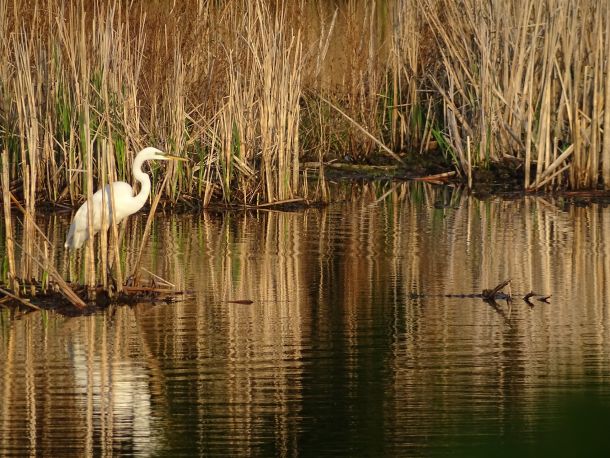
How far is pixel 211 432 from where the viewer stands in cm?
603

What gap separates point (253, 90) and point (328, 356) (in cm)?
697

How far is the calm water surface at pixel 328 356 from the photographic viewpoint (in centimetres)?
597

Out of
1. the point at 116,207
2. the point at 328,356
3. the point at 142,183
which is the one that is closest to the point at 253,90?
the point at 142,183

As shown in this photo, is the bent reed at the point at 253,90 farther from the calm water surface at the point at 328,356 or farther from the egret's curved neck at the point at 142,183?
the calm water surface at the point at 328,356

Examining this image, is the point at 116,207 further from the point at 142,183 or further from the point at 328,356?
the point at 328,356

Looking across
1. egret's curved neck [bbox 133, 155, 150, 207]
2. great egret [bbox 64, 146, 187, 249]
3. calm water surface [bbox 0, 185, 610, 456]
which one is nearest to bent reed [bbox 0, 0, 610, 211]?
egret's curved neck [bbox 133, 155, 150, 207]

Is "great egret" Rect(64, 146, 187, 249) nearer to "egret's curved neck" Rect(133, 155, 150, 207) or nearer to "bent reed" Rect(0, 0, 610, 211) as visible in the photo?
"egret's curved neck" Rect(133, 155, 150, 207)

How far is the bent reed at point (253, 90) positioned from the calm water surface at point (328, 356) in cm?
216

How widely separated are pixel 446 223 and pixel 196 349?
242 inches

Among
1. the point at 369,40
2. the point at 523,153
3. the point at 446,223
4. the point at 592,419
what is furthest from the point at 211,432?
the point at 369,40

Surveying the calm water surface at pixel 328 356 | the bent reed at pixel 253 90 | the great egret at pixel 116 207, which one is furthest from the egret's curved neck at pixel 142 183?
the bent reed at pixel 253 90

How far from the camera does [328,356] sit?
7.54m

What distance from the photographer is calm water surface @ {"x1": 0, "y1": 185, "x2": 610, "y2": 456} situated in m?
5.97

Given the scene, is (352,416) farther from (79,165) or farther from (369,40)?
(369,40)
